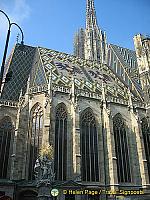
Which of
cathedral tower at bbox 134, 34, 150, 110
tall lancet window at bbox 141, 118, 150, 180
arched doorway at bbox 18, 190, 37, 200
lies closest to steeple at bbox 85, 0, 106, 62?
cathedral tower at bbox 134, 34, 150, 110

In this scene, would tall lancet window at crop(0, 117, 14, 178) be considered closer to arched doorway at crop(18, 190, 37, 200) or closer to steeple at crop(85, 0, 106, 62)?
arched doorway at crop(18, 190, 37, 200)

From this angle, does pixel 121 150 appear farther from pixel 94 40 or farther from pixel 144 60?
pixel 94 40

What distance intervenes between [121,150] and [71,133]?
5.18m

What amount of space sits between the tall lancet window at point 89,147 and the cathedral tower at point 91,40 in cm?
1821

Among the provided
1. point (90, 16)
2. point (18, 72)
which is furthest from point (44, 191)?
point (90, 16)

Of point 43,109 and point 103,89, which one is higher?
point 103,89

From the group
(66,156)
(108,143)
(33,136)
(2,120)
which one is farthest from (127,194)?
(2,120)

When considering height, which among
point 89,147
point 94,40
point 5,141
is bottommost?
point 89,147

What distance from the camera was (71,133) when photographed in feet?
67.0

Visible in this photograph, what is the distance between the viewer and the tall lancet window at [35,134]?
19169 mm

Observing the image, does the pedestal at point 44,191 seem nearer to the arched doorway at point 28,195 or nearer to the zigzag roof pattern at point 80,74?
the arched doorway at point 28,195

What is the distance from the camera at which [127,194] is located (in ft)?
66.7

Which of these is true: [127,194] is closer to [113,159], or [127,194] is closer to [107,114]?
[113,159]

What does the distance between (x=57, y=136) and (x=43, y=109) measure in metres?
2.52
